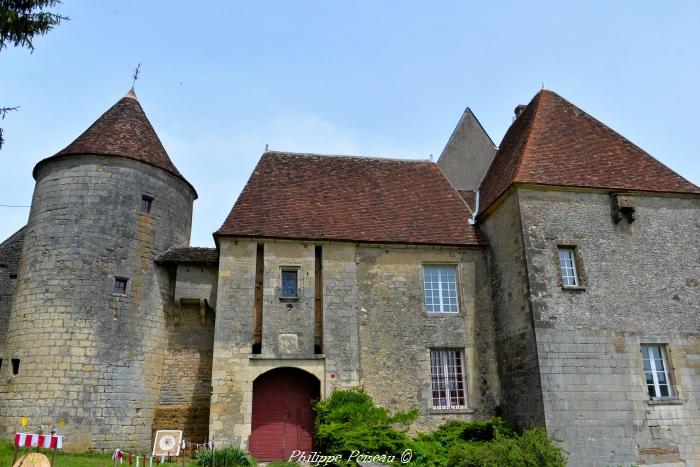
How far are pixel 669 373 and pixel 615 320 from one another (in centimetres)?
163

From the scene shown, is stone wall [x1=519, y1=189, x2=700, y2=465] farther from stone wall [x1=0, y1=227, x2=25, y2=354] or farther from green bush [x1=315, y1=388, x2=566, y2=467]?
stone wall [x1=0, y1=227, x2=25, y2=354]

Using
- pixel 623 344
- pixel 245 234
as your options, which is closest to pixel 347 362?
pixel 245 234

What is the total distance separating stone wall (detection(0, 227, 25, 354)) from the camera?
15.4 meters

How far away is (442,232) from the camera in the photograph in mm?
14398

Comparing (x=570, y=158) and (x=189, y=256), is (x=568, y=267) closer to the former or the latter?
(x=570, y=158)

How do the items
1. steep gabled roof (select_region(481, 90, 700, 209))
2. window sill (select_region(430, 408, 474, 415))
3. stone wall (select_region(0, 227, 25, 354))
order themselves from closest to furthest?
1. window sill (select_region(430, 408, 474, 415))
2. steep gabled roof (select_region(481, 90, 700, 209))
3. stone wall (select_region(0, 227, 25, 354))

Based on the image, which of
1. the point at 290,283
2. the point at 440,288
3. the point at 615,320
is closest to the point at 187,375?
the point at 290,283

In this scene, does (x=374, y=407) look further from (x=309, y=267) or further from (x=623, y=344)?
(x=623, y=344)

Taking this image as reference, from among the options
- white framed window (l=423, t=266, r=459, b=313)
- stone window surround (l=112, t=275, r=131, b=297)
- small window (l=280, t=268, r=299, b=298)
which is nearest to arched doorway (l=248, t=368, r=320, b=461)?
small window (l=280, t=268, r=299, b=298)

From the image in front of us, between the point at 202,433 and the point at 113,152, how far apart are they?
766 cm

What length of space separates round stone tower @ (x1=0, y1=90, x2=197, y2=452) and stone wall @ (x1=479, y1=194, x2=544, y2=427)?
8.69 metres

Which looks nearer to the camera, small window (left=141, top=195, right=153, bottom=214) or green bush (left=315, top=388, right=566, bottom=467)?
green bush (left=315, top=388, right=566, bottom=467)

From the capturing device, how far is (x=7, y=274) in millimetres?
16031

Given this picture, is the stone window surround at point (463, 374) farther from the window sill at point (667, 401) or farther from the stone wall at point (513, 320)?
the window sill at point (667, 401)
